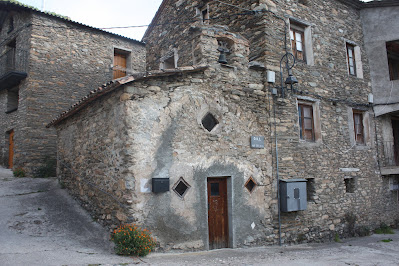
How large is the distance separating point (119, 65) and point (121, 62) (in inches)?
8.6

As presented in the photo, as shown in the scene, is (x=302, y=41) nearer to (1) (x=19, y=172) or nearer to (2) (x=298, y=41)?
(2) (x=298, y=41)

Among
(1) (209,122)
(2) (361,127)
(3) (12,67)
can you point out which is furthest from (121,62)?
(2) (361,127)

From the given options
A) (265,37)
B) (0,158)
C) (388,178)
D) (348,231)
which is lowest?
(348,231)

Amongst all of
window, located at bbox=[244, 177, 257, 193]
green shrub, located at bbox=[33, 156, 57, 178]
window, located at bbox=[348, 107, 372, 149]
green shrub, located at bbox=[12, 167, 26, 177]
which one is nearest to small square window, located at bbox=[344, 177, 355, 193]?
window, located at bbox=[348, 107, 372, 149]

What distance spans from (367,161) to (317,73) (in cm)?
353

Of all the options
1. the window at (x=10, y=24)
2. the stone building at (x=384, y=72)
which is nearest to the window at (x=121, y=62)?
the window at (x=10, y=24)

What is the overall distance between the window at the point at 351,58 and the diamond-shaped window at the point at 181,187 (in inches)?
296

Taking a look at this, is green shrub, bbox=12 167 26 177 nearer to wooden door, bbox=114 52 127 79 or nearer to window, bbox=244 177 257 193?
wooden door, bbox=114 52 127 79

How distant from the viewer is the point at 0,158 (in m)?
13.8

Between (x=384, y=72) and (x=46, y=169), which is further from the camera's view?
(x=46, y=169)

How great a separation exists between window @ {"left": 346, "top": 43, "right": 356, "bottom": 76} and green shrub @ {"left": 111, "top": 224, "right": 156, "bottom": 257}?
8813 millimetres

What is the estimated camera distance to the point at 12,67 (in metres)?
12.4

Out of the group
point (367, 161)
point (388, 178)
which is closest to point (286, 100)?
point (367, 161)

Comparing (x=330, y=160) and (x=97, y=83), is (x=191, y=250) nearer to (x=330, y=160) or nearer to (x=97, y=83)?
(x=330, y=160)
